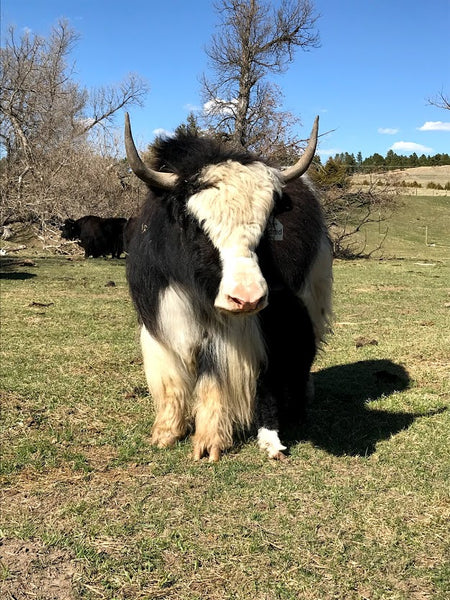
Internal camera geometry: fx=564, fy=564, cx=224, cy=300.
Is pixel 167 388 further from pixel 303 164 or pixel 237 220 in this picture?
pixel 303 164

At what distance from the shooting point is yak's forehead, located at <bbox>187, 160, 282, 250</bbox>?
303cm

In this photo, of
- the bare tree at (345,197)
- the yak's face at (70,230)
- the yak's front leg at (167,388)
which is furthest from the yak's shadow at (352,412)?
the bare tree at (345,197)

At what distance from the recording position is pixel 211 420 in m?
3.74

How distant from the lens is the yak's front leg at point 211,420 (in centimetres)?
372

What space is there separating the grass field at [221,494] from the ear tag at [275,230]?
1.46m

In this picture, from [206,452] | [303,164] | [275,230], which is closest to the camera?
[275,230]

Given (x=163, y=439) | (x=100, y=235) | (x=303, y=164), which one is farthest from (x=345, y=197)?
(x=163, y=439)

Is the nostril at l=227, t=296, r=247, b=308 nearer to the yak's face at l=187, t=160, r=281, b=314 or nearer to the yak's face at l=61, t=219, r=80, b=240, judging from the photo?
the yak's face at l=187, t=160, r=281, b=314

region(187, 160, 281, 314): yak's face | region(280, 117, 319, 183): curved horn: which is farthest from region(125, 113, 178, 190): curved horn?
region(280, 117, 319, 183): curved horn

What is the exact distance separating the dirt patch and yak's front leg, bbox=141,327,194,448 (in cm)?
135

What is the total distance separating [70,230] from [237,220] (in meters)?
18.0

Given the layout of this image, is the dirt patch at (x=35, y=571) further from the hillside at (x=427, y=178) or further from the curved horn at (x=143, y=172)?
the hillside at (x=427, y=178)

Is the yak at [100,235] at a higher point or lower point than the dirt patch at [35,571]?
higher

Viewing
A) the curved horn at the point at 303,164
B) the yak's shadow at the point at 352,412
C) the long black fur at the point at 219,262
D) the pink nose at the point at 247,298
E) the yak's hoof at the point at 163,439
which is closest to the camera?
the pink nose at the point at 247,298
